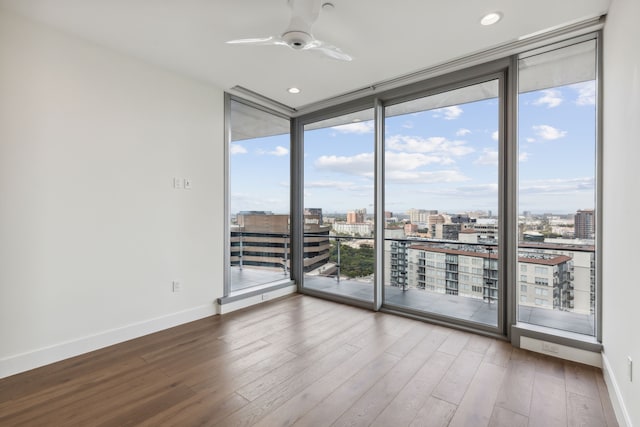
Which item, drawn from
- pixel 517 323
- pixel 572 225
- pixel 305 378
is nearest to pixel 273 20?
pixel 305 378

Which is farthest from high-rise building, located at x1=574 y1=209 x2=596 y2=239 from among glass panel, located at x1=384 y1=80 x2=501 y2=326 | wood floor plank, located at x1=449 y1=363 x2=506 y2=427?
wood floor plank, located at x1=449 y1=363 x2=506 y2=427

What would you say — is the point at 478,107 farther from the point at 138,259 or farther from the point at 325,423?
the point at 138,259

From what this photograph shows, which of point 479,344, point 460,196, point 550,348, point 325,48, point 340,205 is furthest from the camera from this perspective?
point 340,205

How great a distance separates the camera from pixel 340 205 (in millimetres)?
4242

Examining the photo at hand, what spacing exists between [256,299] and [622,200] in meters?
3.67

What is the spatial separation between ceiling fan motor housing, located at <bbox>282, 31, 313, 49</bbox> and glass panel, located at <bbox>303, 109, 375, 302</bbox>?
6.23 feet

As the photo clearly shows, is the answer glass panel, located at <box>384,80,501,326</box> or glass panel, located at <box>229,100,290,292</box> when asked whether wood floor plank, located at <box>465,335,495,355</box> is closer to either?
glass panel, located at <box>384,80,501,326</box>

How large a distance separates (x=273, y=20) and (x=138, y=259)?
2.50m

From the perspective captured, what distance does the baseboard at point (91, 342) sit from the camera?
2236 millimetres

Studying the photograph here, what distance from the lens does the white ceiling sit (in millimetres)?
2121

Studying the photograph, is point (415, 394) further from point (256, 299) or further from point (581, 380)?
point (256, 299)

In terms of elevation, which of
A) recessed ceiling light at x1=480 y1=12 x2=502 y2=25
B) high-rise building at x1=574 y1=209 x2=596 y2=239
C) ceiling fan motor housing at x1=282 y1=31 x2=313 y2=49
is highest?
recessed ceiling light at x1=480 y1=12 x2=502 y2=25

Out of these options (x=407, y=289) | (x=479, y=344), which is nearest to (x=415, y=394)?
(x=479, y=344)

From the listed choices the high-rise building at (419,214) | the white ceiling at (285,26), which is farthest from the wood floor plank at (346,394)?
the white ceiling at (285,26)
